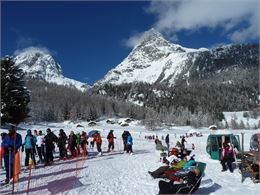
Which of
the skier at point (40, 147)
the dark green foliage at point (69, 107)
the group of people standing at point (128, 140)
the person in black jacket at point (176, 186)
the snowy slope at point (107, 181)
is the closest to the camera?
the person in black jacket at point (176, 186)

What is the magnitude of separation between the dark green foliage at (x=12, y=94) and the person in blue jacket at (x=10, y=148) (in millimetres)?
30827

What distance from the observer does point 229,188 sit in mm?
12180

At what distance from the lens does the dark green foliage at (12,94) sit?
4175 cm

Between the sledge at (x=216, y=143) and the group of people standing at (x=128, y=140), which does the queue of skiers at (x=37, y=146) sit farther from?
the sledge at (x=216, y=143)

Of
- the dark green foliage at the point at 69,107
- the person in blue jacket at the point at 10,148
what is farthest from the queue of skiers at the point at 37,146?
the dark green foliage at the point at 69,107

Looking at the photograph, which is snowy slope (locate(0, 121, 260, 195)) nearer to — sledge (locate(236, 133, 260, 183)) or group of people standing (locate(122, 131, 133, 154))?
sledge (locate(236, 133, 260, 183))

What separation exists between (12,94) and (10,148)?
105 feet

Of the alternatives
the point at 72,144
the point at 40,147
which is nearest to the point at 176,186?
the point at 40,147

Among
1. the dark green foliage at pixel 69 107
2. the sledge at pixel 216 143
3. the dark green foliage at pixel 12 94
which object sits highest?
the dark green foliage at pixel 69 107

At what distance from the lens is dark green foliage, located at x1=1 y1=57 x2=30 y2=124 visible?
137ft

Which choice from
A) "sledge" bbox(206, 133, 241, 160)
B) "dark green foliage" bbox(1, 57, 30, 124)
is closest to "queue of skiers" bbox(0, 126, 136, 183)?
"sledge" bbox(206, 133, 241, 160)

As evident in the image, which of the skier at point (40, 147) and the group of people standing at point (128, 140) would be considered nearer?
the skier at point (40, 147)

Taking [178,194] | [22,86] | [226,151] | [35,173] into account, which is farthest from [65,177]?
[22,86]

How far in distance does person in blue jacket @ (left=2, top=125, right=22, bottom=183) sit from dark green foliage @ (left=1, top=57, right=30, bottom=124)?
101 feet
